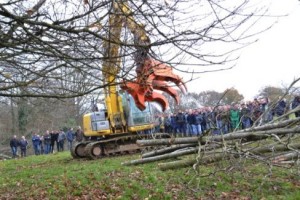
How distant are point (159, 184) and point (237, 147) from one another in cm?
248

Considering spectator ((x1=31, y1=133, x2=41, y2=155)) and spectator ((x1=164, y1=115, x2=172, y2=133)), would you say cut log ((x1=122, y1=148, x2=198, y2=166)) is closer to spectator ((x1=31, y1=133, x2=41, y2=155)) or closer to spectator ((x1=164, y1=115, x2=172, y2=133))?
spectator ((x1=164, y1=115, x2=172, y2=133))

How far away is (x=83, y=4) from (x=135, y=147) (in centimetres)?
1092

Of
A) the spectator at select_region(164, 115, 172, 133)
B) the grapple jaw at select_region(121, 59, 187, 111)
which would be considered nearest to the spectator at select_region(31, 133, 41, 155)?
the spectator at select_region(164, 115, 172, 133)

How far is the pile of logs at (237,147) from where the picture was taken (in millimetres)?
7047

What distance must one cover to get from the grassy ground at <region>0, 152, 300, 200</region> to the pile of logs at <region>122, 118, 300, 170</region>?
273 millimetres

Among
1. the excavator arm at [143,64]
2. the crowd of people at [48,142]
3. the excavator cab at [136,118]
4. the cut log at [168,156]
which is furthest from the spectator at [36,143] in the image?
the excavator arm at [143,64]

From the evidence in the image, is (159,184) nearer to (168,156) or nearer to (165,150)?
(168,156)

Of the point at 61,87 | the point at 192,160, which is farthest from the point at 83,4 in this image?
the point at 192,160

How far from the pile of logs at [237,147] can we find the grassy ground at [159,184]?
27cm

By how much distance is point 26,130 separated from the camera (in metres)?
36.0

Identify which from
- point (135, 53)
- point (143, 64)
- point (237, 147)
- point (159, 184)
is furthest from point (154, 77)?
point (159, 184)

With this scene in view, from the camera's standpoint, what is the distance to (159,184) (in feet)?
29.0

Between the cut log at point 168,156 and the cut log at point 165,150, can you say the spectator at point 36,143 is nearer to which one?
the cut log at point 168,156

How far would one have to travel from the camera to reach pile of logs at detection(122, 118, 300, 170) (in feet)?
23.1
